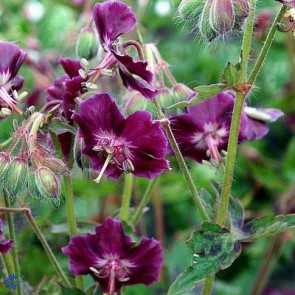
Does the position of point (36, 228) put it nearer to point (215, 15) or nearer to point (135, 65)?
point (135, 65)

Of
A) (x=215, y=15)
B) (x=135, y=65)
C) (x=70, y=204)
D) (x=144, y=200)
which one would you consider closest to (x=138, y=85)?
(x=135, y=65)

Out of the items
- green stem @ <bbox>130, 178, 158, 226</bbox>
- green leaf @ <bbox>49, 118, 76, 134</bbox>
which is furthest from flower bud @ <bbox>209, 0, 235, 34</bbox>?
green stem @ <bbox>130, 178, 158, 226</bbox>

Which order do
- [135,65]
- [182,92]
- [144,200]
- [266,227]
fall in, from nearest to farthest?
[135,65] → [266,227] → [182,92] → [144,200]

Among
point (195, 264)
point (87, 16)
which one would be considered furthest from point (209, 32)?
point (87, 16)

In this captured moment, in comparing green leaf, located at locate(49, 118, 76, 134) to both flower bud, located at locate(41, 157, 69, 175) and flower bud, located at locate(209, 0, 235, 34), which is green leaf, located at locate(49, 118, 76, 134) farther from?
flower bud, located at locate(209, 0, 235, 34)

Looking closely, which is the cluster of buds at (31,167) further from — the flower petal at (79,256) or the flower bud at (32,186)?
the flower petal at (79,256)
